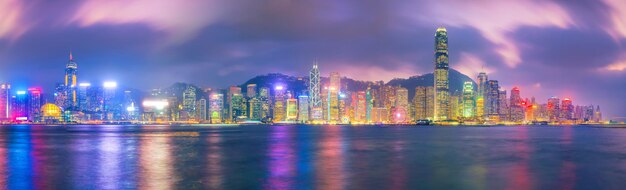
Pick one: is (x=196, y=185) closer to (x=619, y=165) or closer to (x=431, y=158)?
(x=431, y=158)

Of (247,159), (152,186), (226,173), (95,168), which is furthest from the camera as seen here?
(247,159)

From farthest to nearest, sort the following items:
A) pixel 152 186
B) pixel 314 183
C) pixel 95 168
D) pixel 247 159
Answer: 1. pixel 247 159
2. pixel 95 168
3. pixel 314 183
4. pixel 152 186

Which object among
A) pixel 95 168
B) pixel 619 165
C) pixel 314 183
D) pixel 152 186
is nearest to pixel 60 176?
pixel 95 168

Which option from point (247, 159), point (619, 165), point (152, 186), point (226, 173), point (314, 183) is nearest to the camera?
point (152, 186)

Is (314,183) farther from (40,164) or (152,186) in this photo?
(40,164)

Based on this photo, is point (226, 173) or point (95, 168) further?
point (95, 168)

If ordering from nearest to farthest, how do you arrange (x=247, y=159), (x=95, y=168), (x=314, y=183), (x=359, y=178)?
(x=314, y=183) → (x=359, y=178) → (x=95, y=168) → (x=247, y=159)

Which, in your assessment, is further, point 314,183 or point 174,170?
point 174,170

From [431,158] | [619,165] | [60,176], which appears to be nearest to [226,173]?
[60,176]

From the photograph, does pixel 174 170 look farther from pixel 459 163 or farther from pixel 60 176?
pixel 459 163
